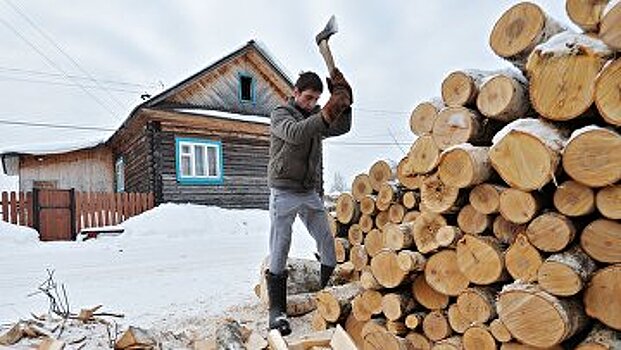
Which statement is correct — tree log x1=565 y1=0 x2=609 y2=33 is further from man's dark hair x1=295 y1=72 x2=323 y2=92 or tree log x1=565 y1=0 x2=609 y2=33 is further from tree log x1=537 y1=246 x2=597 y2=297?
man's dark hair x1=295 y1=72 x2=323 y2=92

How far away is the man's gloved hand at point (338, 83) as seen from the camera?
2.73m

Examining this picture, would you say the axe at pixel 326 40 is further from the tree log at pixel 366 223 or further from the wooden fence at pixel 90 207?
the wooden fence at pixel 90 207

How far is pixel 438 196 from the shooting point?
2.33 meters

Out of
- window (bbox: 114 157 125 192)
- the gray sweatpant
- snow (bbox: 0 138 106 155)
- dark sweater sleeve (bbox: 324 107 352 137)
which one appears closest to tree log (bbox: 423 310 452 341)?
the gray sweatpant

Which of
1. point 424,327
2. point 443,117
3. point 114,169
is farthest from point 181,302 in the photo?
point 114,169

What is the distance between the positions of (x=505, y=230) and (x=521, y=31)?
100 cm

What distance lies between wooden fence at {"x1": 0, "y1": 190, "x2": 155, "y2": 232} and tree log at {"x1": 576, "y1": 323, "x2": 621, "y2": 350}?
10.3 meters

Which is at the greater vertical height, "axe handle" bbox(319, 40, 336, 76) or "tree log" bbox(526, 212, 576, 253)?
"axe handle" bbox(319, 40, 336, 76)

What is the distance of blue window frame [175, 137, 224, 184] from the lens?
38.8 feet

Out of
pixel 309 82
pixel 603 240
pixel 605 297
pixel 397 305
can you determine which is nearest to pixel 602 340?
pixel 605 297

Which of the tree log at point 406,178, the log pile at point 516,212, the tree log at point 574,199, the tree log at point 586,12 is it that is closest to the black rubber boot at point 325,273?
A: the log pile at point 516,212

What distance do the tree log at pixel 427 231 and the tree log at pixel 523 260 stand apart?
0.41 metres

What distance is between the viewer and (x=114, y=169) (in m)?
16.0

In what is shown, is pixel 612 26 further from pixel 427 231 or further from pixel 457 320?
pixel 457 320
